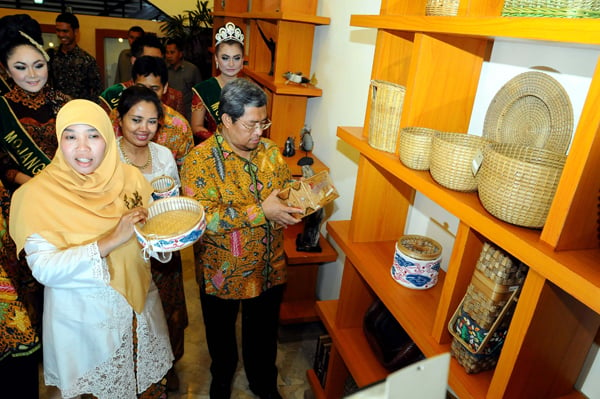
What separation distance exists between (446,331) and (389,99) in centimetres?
72

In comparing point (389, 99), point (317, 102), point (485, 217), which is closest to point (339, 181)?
point (317, 102)

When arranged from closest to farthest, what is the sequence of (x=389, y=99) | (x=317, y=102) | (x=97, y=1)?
1. (x=389, y=99)
2. (x=317, y=102)
3. (x=97, y=1)

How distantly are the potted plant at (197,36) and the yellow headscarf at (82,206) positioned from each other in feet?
16.3

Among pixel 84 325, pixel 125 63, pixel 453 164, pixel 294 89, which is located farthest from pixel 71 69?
pixel 453 164

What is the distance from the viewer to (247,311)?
6.28 ft

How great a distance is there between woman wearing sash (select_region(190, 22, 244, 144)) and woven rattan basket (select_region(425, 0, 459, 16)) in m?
1.81

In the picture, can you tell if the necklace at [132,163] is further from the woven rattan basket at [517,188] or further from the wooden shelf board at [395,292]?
the woven rattan basket at [517,188]

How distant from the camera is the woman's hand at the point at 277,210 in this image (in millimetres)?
1537

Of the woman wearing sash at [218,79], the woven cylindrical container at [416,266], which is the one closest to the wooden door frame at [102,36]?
the woman wearing sash at [218,79]

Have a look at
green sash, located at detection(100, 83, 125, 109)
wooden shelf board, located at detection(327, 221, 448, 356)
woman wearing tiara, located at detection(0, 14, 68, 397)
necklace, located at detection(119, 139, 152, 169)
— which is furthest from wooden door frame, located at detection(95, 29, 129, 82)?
wooden shelf board, located at detection(327, 221, 448, 356)

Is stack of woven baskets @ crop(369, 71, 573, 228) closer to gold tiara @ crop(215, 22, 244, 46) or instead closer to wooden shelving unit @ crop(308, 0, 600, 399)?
wooden shelving unit @ crop(308, 0, 600, 399)

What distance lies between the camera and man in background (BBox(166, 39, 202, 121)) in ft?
13.2

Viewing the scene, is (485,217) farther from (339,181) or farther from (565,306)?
(339,181)

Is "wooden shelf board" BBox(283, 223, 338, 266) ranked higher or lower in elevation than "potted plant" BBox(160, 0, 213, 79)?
lower
